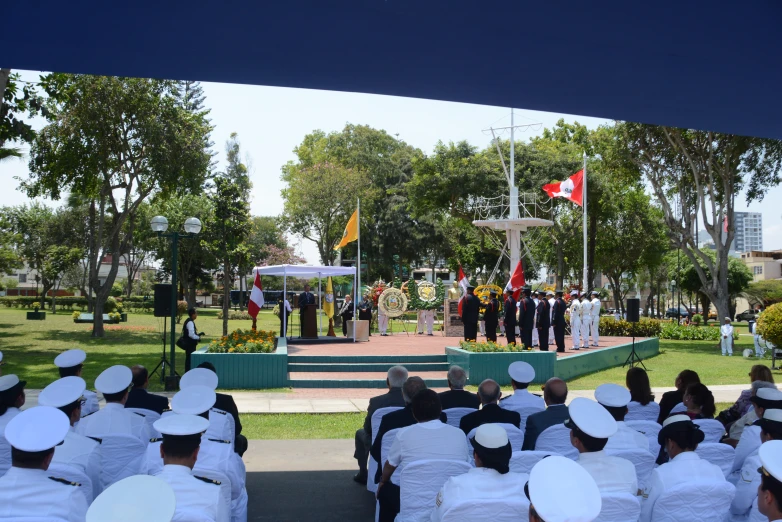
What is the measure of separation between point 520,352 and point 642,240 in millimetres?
35528

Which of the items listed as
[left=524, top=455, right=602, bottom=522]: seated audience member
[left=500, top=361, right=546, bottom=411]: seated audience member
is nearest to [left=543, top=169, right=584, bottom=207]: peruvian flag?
[left=500, top=361, right=546, bottom=411]: seated audience member

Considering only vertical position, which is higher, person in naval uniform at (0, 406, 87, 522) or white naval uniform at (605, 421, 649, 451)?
person in naval uniform at (0, 406, 87, 522)

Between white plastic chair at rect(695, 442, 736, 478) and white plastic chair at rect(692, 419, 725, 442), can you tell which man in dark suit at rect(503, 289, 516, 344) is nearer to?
white plastic chair at rect(692, 419, 725, 442)

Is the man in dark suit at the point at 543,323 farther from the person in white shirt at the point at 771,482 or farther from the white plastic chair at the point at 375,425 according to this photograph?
the person in white shirt at the point at 771,482


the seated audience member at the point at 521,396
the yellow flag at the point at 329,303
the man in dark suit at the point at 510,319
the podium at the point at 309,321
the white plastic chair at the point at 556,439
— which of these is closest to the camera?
the white plastic chair at the point at 556,439

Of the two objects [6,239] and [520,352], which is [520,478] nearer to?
[520,352]

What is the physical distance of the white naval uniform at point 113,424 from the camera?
497cm

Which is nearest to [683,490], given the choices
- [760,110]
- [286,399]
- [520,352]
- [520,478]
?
[520,478]

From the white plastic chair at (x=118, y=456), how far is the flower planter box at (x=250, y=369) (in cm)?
974

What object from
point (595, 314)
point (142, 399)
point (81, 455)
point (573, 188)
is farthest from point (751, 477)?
point (573, 188)

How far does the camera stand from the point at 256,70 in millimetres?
6465

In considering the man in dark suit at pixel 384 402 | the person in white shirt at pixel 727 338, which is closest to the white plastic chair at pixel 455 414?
the man in dark suit at pixel 384 402

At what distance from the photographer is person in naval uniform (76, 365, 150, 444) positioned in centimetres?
498

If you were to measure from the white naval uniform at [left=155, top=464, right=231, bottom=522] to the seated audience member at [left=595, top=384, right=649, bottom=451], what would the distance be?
2.77 m
